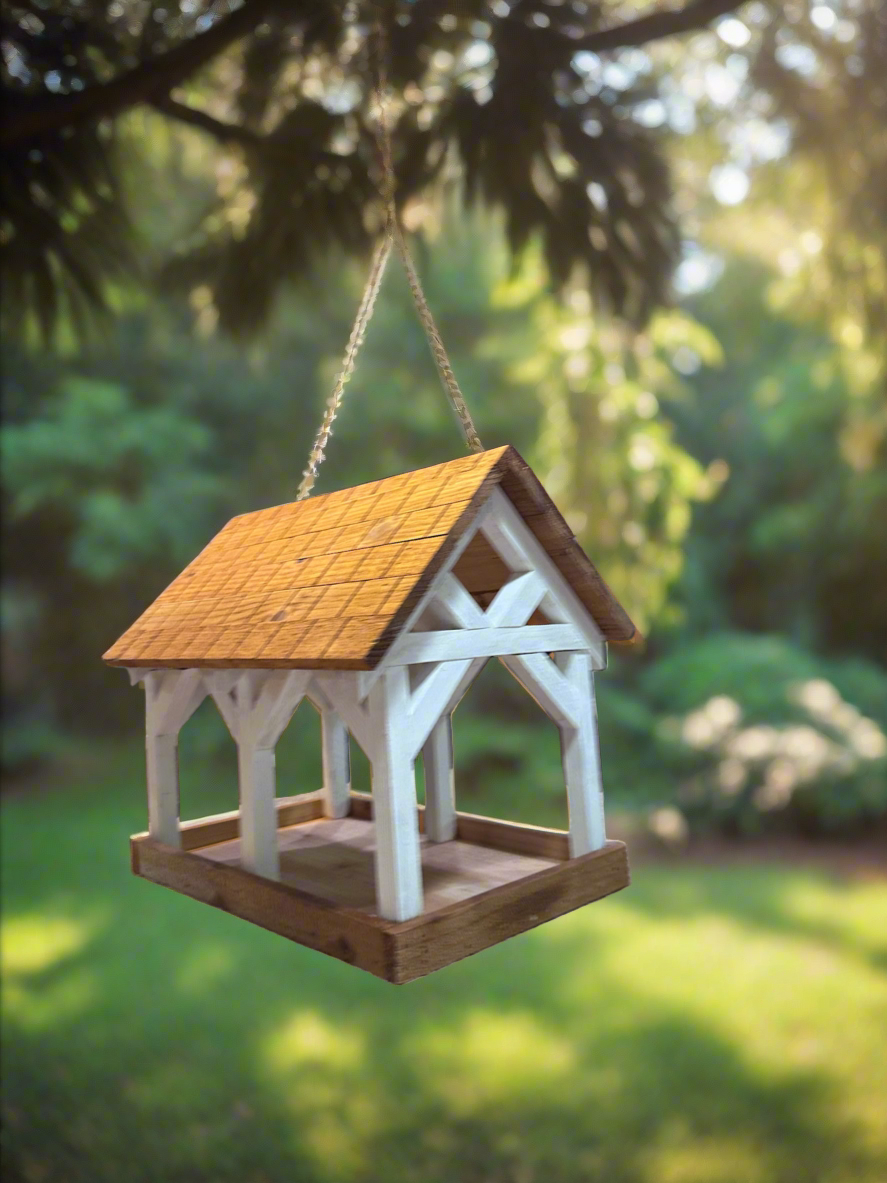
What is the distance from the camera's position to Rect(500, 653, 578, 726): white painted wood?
1356mm

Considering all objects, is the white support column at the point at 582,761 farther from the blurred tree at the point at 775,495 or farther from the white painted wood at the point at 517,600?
the blurred tree at the point at 775,495

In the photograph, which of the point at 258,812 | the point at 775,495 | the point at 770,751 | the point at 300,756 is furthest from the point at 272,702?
the point at 775,495

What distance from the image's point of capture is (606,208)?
273 centimetres

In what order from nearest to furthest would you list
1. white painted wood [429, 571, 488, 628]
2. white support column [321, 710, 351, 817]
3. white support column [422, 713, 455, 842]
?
1. white painted wood [429, 571, 488, 628]
2. white support column [422, 713, 455, 842]
3. white support column [321, 710, 351, 817]

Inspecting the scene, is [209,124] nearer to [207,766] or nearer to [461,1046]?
[461,1046]

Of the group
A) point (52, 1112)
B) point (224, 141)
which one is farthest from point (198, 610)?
point (52, 1112)

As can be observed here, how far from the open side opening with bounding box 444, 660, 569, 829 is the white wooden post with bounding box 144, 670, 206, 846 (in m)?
5.75

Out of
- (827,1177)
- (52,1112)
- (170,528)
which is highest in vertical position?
(170,528)

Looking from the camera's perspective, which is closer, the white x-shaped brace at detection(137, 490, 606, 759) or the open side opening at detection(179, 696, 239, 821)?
the white x-shaped brace at detection(137, 490, 606, 759)

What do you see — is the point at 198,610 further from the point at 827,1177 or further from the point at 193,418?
the point at 193,418

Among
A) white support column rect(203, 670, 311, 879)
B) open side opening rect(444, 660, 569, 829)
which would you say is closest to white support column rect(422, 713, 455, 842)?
white support column rect(203, 670, 311, 879)

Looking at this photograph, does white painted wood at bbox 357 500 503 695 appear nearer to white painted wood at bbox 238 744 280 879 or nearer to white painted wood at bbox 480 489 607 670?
white painted wood at bbox 480 489 607 670

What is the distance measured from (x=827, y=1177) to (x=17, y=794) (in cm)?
691

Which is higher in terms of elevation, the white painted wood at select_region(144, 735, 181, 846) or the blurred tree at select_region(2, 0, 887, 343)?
the blurred tree at select_region(2, 0, 887, 343)
